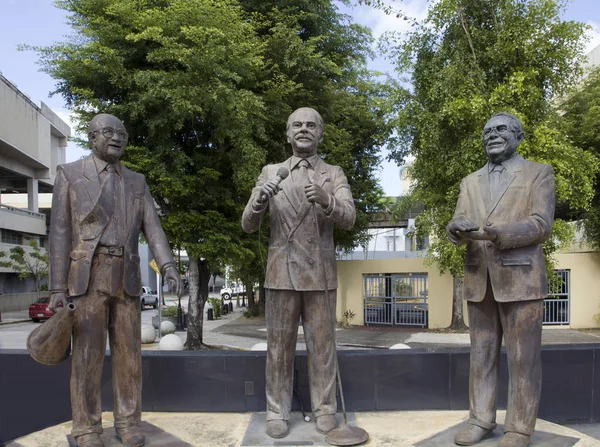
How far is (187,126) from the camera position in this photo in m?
13.6

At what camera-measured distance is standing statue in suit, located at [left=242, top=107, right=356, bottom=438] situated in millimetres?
4465

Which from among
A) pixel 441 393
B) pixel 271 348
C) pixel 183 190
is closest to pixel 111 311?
pixel 271 348

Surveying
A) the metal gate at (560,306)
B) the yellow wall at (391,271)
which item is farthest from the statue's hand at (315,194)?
the metal gate at (560,306)

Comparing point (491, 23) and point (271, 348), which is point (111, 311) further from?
point (491, 23)

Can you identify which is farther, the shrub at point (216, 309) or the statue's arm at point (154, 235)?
the shrub at point (216, 309)

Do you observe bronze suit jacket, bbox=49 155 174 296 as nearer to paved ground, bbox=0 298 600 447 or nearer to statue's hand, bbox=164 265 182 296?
statue's hand, bbox=164 265 182 296

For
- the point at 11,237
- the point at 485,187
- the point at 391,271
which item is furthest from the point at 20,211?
the point at 485,187

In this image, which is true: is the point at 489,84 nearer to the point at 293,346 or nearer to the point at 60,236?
the point at 293,346

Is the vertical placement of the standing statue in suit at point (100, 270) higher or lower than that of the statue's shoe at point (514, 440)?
higher

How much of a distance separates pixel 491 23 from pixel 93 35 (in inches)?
372

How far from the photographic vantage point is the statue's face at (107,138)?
4.13 metres

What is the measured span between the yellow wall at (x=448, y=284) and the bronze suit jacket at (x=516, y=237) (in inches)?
650

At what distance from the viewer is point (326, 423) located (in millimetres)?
4434

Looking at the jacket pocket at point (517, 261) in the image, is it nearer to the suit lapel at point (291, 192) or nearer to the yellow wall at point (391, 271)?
the suit lapel at point (291, 192)
